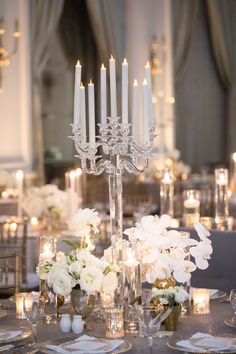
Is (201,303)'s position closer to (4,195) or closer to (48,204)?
(48,204)

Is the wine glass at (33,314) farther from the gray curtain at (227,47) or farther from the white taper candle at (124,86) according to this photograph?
the gray curtain at (227,47)

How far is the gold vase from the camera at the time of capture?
3.51 m

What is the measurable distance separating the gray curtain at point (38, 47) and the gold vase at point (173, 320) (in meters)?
7.19

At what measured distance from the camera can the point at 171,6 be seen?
44.4 ft

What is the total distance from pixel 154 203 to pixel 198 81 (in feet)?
15.3

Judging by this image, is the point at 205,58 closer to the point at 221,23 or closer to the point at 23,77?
the point at 221,23

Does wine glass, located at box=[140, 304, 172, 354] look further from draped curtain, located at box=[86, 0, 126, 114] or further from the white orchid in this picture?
draped curtain, located at box=[86, 0, 126, 114]

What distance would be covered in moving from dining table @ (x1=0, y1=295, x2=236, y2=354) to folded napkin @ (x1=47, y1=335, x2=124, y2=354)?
0.05m

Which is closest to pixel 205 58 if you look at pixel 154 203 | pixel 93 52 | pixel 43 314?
pixel 93 52

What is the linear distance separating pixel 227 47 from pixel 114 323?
1196 cm

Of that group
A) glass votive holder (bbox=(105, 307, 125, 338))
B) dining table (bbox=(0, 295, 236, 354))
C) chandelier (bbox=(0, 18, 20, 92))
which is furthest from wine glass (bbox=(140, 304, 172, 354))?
chandelier (bbox=(0, 18, 20, 92))

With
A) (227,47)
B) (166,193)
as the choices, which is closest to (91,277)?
(166,193)

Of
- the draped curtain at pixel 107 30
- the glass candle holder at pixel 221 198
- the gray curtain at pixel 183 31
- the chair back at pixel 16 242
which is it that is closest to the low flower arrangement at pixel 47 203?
the chair back at pixel 16 242

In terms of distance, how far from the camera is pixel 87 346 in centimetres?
328
